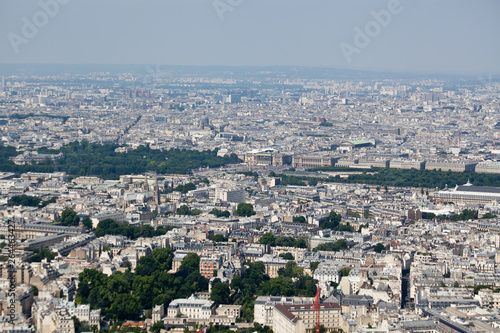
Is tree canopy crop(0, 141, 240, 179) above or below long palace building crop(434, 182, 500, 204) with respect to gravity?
above

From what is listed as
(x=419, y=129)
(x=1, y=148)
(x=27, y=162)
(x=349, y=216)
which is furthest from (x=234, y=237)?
(x=419, y=129)
